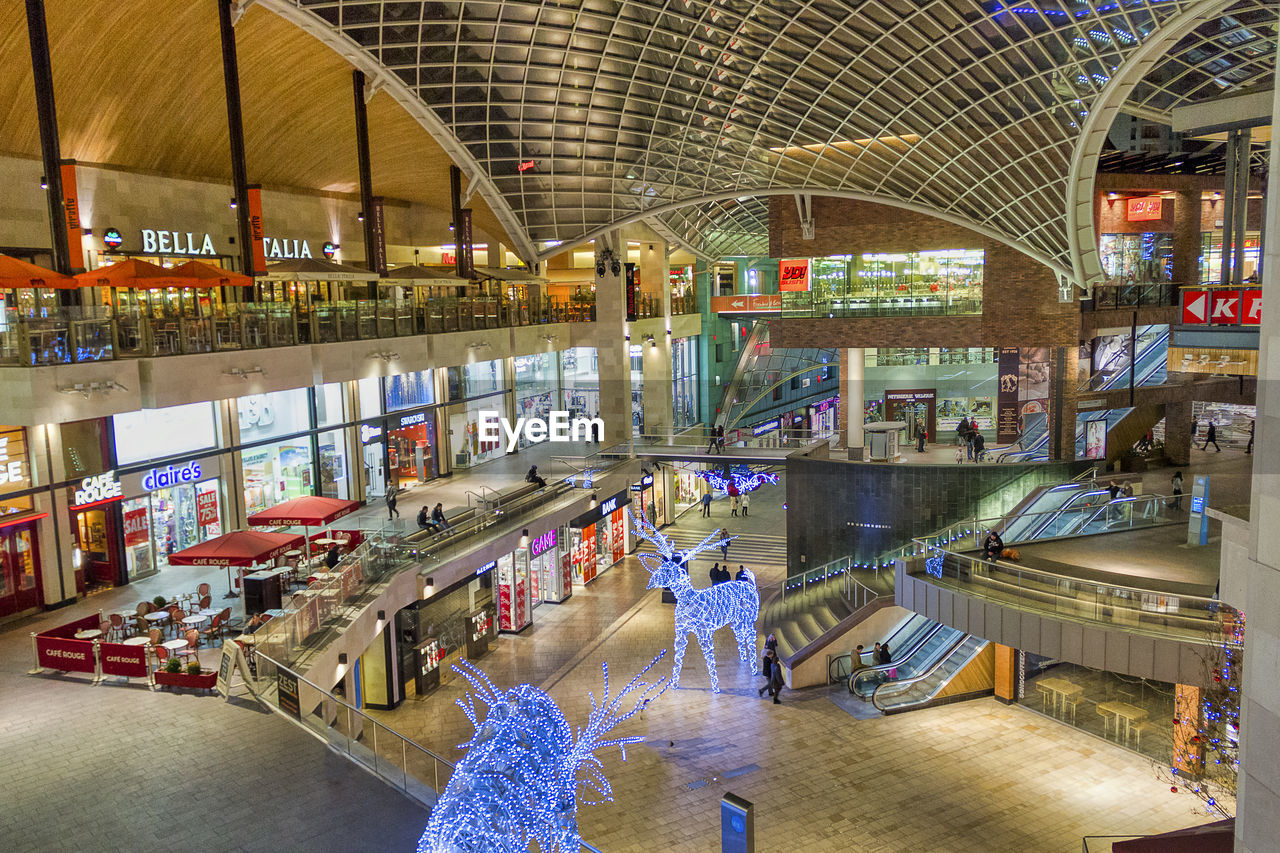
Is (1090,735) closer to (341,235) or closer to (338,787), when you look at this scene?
(338,787)

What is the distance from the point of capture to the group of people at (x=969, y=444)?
33.0 meters

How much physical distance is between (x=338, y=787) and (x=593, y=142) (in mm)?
32081

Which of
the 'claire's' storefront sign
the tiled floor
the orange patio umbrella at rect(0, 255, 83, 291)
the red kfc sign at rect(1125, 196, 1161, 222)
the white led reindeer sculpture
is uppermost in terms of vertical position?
the red kfc sign at rect(1125, 196, 1161, 222)

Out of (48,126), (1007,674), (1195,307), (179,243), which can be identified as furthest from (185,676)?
(1195,307)

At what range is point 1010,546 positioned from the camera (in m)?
23.5

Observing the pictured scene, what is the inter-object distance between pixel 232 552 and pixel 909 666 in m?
16.7

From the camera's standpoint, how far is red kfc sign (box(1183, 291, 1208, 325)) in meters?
16.7

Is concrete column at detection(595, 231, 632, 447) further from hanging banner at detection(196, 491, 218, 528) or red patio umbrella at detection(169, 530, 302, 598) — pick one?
red patio umbrella at detection(169, 530, 302, 598)

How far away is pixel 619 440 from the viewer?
44438 millimetres

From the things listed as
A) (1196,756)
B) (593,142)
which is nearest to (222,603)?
(1196,756)

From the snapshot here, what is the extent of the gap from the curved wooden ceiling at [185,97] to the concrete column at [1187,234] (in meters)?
31.0

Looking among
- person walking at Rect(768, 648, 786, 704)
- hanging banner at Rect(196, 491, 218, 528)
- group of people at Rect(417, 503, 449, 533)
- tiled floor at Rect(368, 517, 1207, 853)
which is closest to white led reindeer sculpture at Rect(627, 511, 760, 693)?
tiled floor at Rect(368, 517, 1207, 853)

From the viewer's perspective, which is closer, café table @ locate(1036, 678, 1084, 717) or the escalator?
café table @ locate(1036, 678, 1084, 717)

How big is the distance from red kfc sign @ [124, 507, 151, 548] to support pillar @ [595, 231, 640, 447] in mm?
21657
